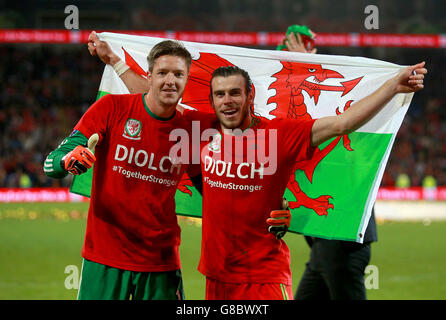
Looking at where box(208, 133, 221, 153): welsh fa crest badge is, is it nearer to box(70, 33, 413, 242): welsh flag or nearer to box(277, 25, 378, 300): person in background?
box(70, 33, 413, 242): welsh flag

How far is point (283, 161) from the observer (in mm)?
3488

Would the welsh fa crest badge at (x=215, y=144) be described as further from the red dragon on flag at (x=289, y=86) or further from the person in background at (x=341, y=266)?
the person in background at (x=341, y=266)

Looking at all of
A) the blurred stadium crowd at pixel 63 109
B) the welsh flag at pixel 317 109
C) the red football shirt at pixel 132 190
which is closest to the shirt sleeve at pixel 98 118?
the red football shirt at pixel 132 190

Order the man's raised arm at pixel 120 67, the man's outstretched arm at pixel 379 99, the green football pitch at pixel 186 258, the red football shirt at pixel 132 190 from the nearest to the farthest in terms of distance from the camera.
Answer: the man's outstretched arm at pixel 379 99 → the red football shirt at pixel 132 190 → the man's raised arm at pixel 120 67 → the green football pitch at pixel 186 258

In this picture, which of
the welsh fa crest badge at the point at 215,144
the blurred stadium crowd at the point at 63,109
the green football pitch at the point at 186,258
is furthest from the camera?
the blurred stadium crowd at the point at 63,109

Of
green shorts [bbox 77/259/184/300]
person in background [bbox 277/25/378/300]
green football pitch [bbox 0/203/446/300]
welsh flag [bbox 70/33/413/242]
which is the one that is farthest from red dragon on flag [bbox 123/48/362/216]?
green football pitch [bbox 0/203/446/300]

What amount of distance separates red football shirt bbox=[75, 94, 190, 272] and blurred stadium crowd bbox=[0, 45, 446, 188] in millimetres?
20235

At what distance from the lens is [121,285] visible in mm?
3342

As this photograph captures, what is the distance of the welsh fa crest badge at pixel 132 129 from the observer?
346 centimetres

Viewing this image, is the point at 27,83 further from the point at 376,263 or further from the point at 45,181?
the point at 376,263

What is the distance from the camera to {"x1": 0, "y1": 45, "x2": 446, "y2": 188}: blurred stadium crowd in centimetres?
2435

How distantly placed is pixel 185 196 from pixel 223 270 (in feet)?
3.53
